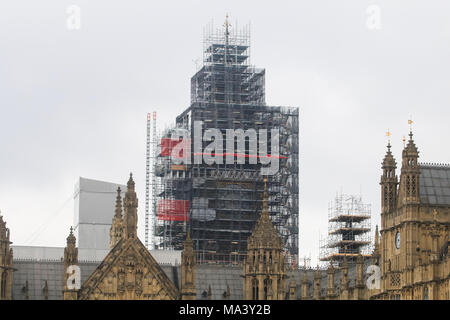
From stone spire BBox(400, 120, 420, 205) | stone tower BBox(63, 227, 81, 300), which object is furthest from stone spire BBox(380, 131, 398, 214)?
stone tower BBox(63, 227, 81, 300)

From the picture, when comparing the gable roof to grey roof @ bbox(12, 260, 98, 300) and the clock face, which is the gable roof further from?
the clock face

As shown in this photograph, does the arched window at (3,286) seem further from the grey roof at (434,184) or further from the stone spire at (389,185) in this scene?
the grey roof at (434,184)

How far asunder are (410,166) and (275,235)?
1042 inches

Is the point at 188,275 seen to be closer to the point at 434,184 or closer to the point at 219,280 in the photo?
the point at 219,280

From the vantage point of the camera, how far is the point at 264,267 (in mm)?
172125

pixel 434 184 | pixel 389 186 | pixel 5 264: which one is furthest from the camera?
pixel 5 264

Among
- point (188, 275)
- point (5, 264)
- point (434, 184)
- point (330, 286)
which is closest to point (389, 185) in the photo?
point (434, 184)

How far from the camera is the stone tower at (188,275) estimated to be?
169375 millimetres

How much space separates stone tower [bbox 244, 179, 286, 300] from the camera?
6747 inches

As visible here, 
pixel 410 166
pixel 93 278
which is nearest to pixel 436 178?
pixel 410 166

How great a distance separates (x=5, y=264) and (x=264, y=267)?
92.2 feet

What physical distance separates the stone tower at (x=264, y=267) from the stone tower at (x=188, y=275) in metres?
5.92
